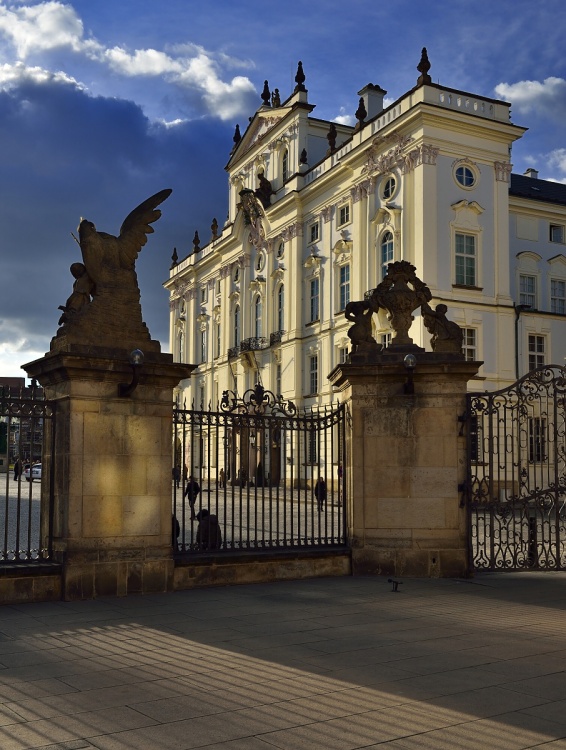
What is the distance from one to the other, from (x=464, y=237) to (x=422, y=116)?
5291mm

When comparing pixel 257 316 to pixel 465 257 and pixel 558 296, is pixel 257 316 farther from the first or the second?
pixel 465 257

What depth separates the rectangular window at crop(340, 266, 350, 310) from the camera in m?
43.1

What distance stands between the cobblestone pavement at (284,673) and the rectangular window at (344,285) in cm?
3273

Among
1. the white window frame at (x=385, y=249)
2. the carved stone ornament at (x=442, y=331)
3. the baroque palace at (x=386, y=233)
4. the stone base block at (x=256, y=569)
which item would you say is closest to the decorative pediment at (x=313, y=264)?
the baroque palace at (x=386, y=233)

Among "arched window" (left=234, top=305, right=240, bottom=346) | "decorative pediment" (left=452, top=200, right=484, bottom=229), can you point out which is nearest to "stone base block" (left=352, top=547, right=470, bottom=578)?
"decorative pediment" (left=452, top=200, right=484, bottom=229)

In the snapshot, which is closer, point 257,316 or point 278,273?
point 278,273

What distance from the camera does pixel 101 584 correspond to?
10781mm

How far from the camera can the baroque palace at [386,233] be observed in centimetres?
3675

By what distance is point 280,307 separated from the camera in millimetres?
50656

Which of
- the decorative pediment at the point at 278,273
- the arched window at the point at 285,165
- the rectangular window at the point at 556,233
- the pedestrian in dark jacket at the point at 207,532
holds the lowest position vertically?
A: the pedestrian in dark jacket at the point at 207,532

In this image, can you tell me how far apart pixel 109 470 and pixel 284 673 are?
4.64 m

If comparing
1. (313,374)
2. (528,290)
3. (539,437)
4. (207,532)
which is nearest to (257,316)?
(313,374)

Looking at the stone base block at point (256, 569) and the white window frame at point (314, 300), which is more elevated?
the white window frame at point (314, 300)

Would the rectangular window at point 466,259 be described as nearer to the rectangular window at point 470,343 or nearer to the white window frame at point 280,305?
the rectangular window at point 470,343
